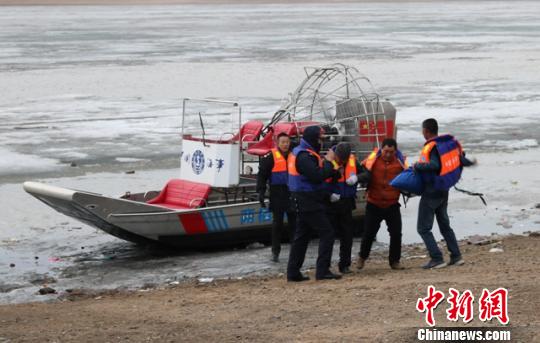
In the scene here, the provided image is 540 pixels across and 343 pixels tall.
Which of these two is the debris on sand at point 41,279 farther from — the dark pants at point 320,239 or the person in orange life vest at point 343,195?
the person in orange life vest at point 343,195

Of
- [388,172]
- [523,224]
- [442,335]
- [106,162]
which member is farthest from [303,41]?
[442,335]

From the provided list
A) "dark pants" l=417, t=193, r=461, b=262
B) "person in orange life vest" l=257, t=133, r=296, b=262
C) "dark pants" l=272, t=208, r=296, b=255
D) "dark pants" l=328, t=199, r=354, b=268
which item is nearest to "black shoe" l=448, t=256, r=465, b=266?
"dark pants" l=417, t=193, r=461, b=262

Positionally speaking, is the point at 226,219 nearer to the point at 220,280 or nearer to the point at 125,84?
the point at 220,280

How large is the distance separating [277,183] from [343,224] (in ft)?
5.06

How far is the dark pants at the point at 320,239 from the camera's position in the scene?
34.2 feet

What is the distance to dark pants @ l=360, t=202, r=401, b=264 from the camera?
427 inches

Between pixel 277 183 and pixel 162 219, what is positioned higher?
pixel 277 183

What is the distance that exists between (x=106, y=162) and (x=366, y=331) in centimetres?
1231

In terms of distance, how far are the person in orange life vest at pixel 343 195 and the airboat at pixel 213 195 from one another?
97.8 inches

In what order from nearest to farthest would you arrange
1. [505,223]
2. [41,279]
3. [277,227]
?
[41,279] → [277,227] → [505,223]

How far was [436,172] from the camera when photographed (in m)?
10.4

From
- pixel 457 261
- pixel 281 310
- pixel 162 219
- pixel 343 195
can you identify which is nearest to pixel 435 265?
pixel 457 261

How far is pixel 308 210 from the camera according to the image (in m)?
10.4

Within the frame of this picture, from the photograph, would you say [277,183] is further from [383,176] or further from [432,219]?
[432,219]
